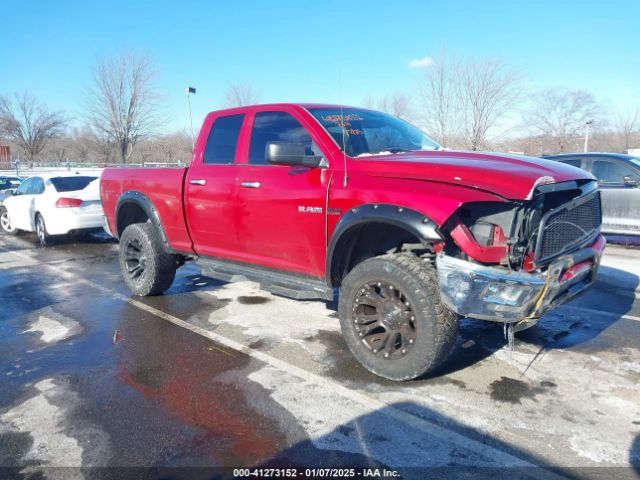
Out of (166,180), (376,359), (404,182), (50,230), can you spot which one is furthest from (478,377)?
(50,230)

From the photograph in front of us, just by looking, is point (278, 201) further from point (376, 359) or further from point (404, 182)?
point (376, 359)

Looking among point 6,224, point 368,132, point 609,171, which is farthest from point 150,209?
point 6,224

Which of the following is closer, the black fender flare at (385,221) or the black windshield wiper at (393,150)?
the black fender flare at (385,221)

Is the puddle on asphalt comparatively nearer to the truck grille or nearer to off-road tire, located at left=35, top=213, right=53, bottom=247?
the truck grille

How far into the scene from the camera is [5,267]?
Answer: 8078 millimetres

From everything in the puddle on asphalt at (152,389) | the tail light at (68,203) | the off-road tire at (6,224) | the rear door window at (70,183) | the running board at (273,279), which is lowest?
the puddle on asphalt at (152,389)

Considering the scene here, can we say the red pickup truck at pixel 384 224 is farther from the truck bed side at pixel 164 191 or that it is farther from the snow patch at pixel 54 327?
the snow patch at pixel 54 327

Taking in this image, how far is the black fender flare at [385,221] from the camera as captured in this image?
3139 millimetres

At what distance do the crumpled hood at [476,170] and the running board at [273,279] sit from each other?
1089 millimetres

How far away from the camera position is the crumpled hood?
300 cm

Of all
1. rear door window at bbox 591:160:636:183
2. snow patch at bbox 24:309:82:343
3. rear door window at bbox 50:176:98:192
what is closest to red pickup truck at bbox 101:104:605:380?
snow patch at bbox 24:309:82:343

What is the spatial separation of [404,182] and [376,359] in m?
1.32

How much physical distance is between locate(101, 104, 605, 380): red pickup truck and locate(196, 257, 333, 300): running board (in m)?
0.01

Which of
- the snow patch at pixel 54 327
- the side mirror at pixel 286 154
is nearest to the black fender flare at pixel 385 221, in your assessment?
the side mirror at pixel 286 154
